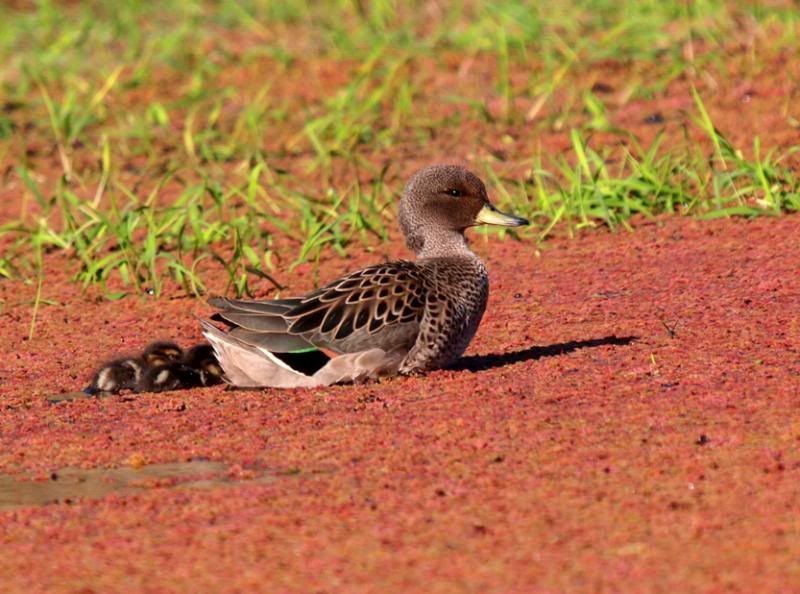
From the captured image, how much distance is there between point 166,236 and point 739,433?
4.89 metres

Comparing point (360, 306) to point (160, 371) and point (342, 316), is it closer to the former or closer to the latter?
point (342, 316)

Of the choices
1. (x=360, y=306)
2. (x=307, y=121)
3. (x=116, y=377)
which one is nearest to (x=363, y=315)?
(x=360, y=306)

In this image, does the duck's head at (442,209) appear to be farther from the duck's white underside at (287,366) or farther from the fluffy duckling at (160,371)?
the fluffy duckling at (160,371)

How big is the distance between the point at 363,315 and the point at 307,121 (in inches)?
222

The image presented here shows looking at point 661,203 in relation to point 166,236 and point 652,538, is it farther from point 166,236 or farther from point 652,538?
point 652,538

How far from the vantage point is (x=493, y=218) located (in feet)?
25.3

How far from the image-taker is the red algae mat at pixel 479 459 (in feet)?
15.1

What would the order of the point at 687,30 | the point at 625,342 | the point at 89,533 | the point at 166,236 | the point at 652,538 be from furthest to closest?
the point at 687,30, the point at 166,236, the point at 625,342, the point at 89,533, the point at 652,538

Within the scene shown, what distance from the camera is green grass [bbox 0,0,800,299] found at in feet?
31.9

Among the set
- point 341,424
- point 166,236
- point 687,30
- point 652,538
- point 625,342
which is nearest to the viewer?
point 652,538

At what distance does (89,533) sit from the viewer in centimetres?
504

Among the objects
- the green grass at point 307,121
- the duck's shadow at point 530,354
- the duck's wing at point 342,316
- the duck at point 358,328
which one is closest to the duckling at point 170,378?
the duck at point 358,328

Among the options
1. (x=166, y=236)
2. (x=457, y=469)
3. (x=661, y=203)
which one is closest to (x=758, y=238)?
(x=661, y=203)

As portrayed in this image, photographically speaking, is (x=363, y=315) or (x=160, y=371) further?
(x=160, y=371)
